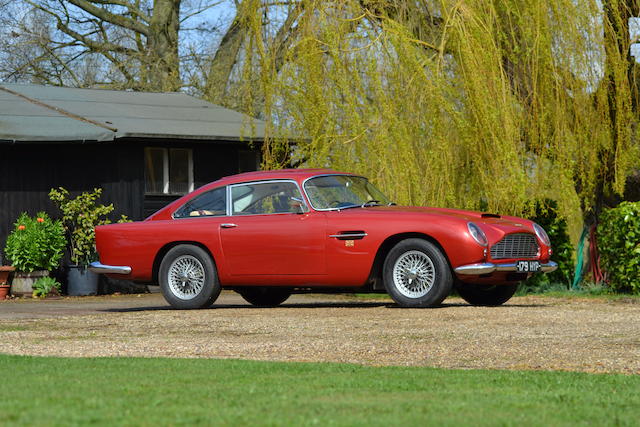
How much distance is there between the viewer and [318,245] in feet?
42.7

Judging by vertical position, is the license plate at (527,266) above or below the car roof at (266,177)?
below

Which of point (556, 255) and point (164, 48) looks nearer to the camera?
point (556, 255)

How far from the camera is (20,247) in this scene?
64.5 feet

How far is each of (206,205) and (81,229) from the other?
759 centimetres

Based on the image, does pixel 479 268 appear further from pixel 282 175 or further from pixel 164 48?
pixel 164 48

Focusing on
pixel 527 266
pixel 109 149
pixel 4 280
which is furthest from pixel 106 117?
pixel 527 266

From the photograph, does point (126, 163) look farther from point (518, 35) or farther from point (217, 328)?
point (217, 328)

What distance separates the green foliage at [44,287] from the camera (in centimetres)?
1964

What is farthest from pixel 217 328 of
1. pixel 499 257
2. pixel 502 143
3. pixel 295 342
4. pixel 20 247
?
pixel 20 247

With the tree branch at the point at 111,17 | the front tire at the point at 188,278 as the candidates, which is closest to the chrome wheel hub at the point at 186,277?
the front tire at the point at 188,278

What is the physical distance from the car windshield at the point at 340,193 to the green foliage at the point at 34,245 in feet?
26.1

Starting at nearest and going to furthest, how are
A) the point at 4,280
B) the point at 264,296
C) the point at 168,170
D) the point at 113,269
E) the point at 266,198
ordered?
the point at 266,198, the point at 113,269, the point at 264,296, the point at 4,280, the point at 168,170

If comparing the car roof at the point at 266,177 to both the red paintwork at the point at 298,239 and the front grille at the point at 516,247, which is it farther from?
the front grille at the point at 516,247

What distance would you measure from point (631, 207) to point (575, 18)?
285 cm
